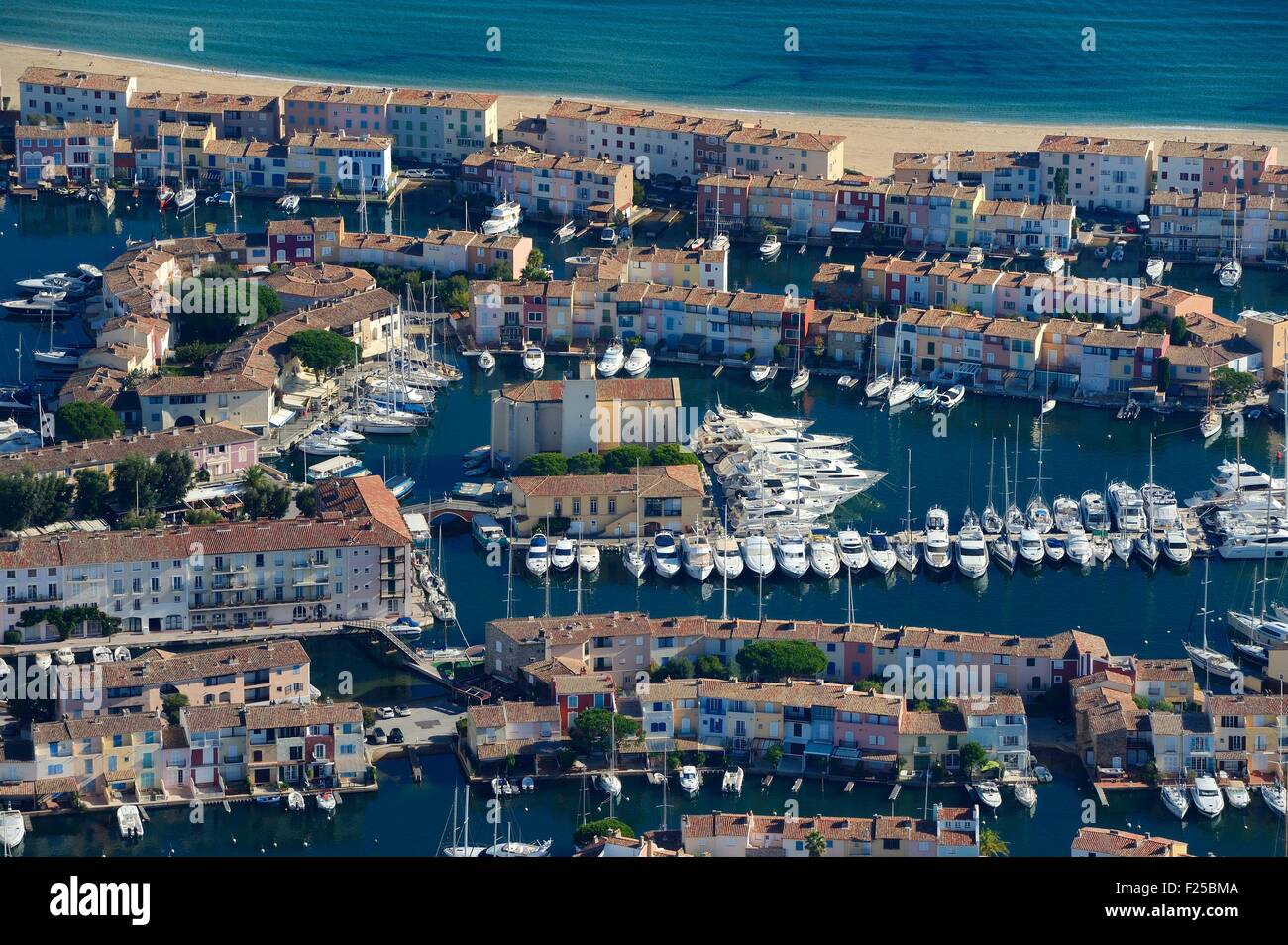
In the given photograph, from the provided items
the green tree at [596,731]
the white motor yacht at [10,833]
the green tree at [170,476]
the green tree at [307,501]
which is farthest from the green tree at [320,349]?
the white motor yacht at [10,833]

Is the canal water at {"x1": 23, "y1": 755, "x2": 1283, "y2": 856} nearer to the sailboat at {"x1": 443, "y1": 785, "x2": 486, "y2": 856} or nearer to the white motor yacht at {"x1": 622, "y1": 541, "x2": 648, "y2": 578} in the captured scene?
the sailboat at {"x1": 443, "y1": 785, "x2": 486, "y2": 856}

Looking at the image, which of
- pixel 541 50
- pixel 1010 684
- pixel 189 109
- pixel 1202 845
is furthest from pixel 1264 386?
pixel 541 50

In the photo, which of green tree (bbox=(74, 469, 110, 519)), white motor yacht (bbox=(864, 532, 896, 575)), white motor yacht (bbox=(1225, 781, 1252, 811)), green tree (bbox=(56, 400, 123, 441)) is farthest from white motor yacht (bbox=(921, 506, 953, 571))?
green tree (bbox=(56, 400, 123, 441))

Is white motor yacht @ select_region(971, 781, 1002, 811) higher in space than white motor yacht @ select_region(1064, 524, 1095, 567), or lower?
lower

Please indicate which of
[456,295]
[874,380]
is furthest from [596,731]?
[456,295]

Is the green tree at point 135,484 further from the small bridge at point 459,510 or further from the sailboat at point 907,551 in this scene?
the sailboat at point 907,551
